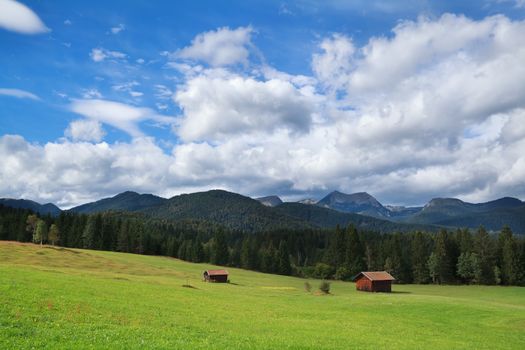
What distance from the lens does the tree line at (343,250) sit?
5094 inches

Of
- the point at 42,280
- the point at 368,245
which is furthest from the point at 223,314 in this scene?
the point at 368,245

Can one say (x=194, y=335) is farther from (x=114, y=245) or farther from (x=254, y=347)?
(x=114, y=245)

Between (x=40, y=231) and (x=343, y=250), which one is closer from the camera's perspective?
(x=40, y=231)

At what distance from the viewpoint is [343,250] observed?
6043 inches

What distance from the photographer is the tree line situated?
12938cm

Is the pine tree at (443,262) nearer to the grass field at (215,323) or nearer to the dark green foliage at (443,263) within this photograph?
the dark green foliage at (443,263)

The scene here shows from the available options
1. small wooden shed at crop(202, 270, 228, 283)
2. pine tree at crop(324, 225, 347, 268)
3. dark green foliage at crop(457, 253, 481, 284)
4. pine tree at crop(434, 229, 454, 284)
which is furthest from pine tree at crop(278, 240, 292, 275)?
small wooden shed at crop(202, 270, 228, 283)

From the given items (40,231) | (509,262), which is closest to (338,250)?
(509,262)

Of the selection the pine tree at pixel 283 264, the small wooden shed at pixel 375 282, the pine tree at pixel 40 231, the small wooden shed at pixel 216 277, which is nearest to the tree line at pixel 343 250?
the pine tree at pixel 283 264

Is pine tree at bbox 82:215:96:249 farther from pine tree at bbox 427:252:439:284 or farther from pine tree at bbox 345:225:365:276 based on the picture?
pine tree at bbox 427:252:439:284

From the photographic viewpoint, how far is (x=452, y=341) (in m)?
35.8

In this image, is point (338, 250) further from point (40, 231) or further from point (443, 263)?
point (40, 231)

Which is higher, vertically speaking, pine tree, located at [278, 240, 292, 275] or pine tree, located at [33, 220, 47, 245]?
pine tree, located at [33, 220, 47, 245]

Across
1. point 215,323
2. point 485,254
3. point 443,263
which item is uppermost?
point 485,254
